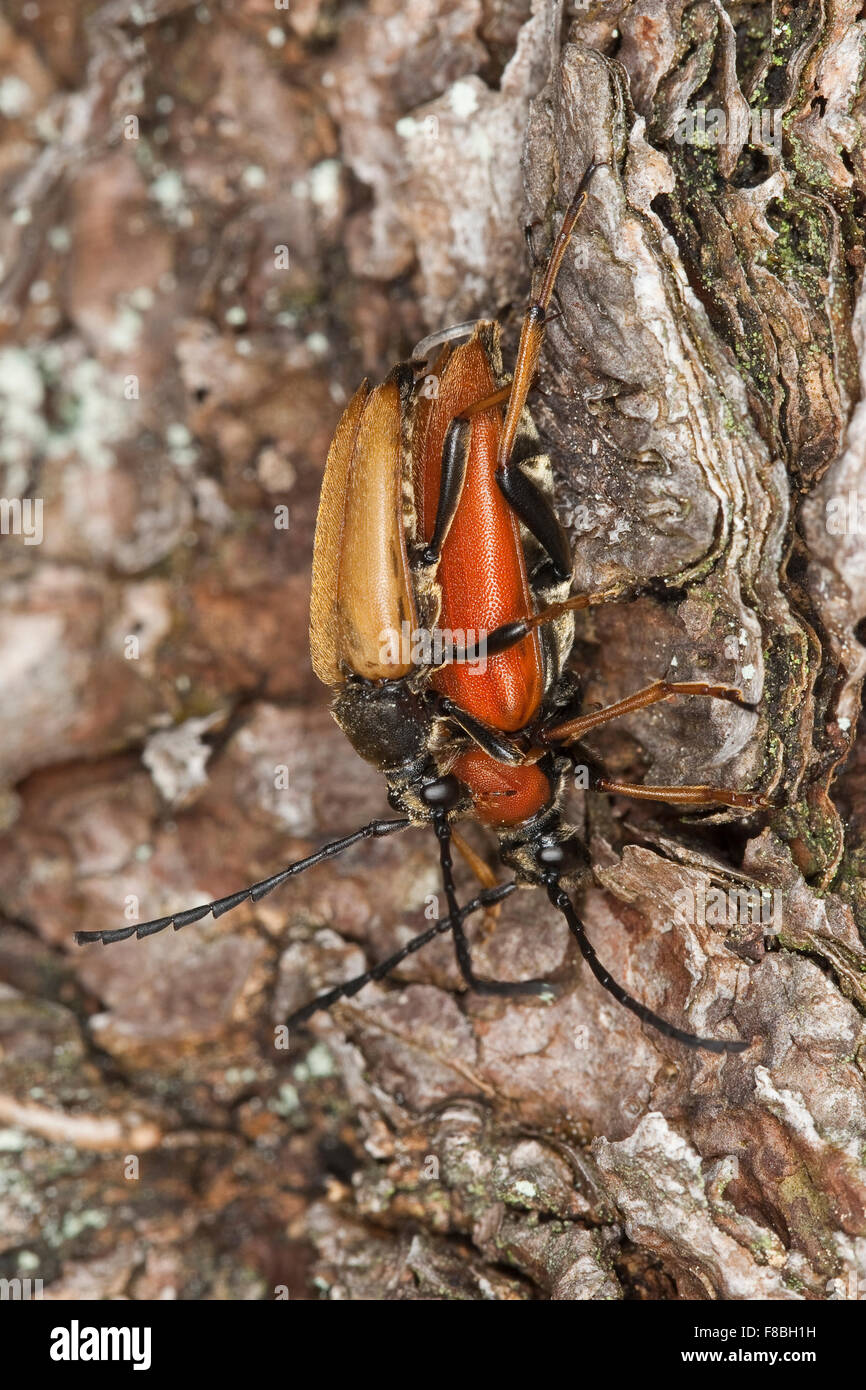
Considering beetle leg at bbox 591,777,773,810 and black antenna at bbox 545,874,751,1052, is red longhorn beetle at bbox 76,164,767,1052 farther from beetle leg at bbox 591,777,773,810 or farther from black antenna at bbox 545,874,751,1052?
beetle leg at bbox 591,777,773,810

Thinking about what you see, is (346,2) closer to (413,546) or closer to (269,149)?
(269,149)

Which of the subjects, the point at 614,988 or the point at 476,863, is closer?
the point at 614,988

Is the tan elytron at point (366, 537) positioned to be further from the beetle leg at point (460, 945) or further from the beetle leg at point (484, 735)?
the beetle leg at point (460, 945)

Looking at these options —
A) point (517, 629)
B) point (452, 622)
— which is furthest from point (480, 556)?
point (517, 629)

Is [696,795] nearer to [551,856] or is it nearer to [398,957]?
[551,856]

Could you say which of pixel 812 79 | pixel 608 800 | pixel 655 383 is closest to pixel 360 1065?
pixel 608 800

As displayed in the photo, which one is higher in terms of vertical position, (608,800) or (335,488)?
(335,488)

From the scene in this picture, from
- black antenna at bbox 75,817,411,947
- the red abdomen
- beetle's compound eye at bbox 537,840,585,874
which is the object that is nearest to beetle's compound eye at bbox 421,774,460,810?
black antenna at bbox 75,817,411,947
